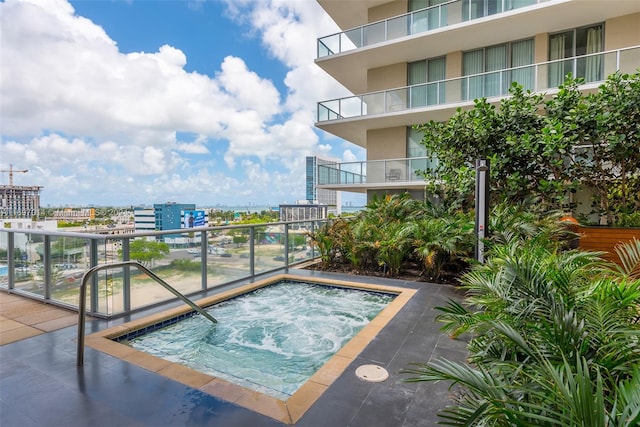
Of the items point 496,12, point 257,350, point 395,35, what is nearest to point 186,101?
point 395,35

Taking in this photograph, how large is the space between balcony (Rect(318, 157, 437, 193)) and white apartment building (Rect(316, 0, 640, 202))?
39 mm

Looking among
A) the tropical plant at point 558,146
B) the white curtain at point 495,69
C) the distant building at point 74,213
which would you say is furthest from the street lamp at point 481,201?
the distant building at point 74,213

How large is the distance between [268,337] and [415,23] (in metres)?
12.0

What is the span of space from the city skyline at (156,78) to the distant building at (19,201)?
0.97 metres

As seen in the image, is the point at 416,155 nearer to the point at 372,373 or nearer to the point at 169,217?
the point at 372,373

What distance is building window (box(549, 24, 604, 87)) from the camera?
32.0 feet

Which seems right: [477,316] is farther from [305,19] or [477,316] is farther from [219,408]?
[305,19]

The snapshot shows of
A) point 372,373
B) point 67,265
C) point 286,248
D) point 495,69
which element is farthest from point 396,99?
point 372,373

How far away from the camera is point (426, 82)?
492 inches

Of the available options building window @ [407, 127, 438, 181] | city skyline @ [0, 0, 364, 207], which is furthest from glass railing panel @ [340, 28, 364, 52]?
building window @ [407, 127, 438, 181]

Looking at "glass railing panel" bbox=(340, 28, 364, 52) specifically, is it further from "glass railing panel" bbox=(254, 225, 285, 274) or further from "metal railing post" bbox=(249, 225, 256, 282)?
"metal railing post" bbox=(249, 225, 256, 282)

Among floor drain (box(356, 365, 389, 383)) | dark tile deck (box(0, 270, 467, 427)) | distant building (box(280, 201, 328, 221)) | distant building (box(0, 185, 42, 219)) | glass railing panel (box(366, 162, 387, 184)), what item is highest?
glass railing panel (box(366, 162, 387, 184))

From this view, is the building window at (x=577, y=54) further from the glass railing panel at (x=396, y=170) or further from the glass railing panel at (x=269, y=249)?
the glass railing panel at (x=269, y=249)

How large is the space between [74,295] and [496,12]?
12.9 meters
